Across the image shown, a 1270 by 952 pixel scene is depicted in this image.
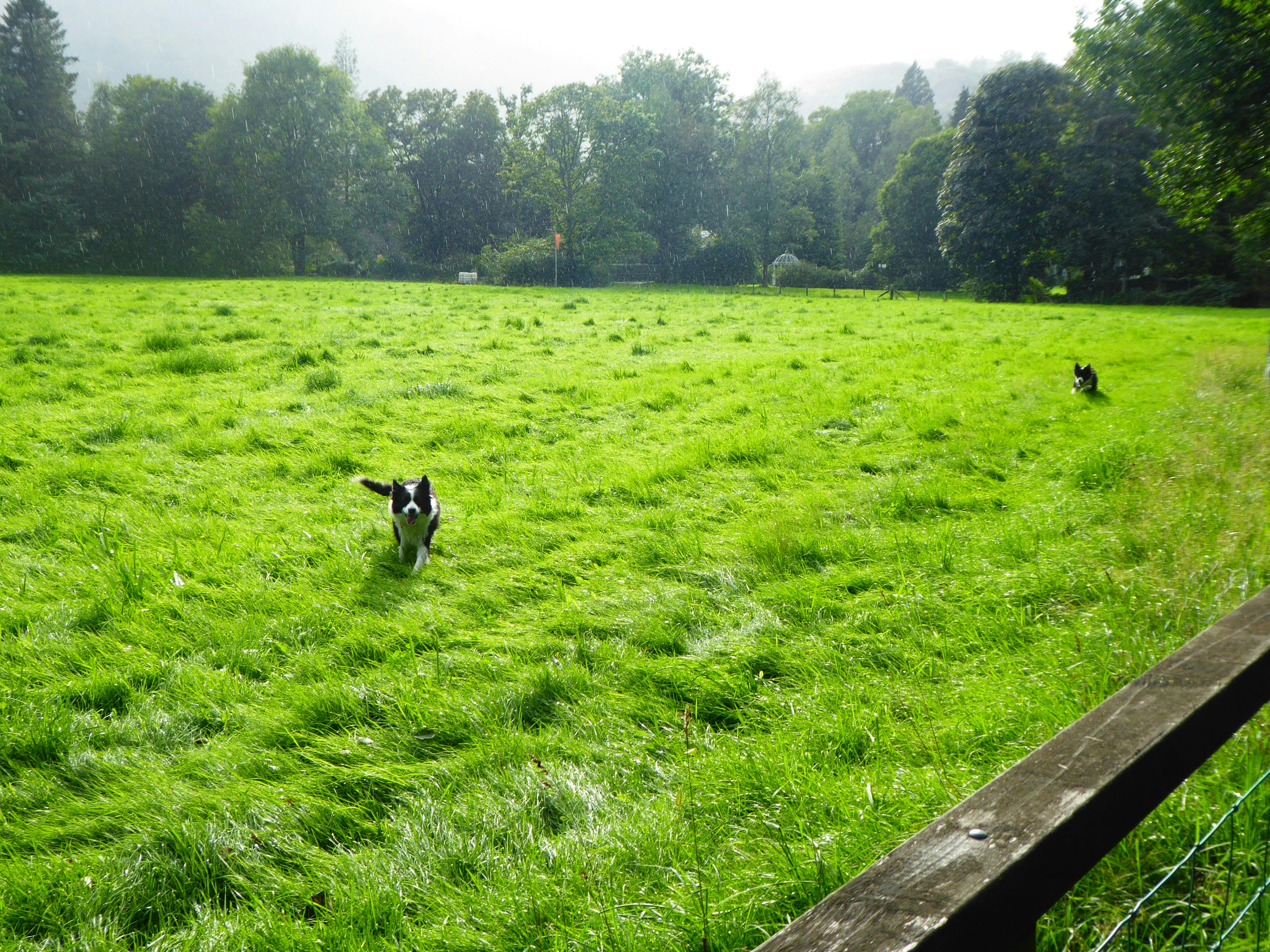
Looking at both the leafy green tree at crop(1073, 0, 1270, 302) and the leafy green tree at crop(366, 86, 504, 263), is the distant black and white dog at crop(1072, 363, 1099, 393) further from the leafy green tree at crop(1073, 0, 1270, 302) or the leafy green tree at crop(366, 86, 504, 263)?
the leafy green tree at crop(366, 86, 504, 263)

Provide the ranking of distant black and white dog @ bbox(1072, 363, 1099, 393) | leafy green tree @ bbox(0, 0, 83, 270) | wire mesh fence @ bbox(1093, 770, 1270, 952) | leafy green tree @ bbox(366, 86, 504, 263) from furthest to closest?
1. leafy green tree @ bbox(366, 86, 504, 263)
2. leafy green tree @ bbox(0, 0, 83, 270)
3. distant black and white dog @ bbox(1072, 363, 1099, 393)
4. wire mesh fence @ bbox(1093, 770, 1270, 952)

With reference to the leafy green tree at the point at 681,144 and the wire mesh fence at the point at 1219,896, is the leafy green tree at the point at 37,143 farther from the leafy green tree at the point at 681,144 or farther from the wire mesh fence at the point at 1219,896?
the wire mesh fence at the point at 1219,896

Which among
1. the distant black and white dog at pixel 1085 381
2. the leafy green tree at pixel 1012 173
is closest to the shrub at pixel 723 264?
the leafy green tree at pixel 1012 173

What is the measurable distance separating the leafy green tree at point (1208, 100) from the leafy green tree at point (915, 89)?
124052 millimetres

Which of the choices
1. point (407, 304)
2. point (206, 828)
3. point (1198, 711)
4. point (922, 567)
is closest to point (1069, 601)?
point (922, 567)

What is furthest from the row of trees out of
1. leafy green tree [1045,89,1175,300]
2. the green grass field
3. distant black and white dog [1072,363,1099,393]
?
the green grass field

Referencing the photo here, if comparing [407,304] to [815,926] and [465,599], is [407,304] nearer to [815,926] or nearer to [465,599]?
[465,599]

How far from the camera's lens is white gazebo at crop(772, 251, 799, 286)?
60.1 metres

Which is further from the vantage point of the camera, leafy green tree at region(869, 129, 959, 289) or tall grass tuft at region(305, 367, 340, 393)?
leafy green tree at region(869, 129, 959, 289)

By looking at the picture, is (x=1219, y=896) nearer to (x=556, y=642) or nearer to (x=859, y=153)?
(x=556, y=642)

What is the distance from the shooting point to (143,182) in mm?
58625

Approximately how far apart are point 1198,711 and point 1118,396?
12.2 m

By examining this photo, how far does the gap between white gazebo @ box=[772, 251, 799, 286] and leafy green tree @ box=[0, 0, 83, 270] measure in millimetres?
54041

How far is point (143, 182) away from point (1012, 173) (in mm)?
63923
